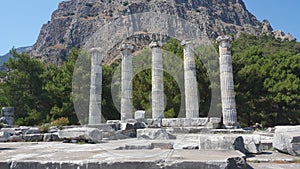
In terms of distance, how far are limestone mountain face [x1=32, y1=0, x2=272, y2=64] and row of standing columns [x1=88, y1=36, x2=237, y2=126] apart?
6144 centimetres

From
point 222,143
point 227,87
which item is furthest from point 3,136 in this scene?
point 227,87

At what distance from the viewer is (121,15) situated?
8994 centimetres

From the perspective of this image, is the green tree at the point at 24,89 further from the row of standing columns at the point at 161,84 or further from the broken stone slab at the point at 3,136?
the broken stone slab at the point at 3,136

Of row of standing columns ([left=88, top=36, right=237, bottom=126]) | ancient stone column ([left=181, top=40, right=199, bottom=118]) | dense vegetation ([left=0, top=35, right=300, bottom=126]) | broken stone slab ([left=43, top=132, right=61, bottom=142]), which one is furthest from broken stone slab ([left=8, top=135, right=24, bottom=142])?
dense vegetation ([left=0, top=35, right=300, bottom=126])

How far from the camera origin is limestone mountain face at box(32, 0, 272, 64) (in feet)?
293

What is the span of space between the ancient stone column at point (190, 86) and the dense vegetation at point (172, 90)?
128 inches

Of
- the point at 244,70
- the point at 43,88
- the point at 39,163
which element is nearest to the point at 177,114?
the point at 244,70

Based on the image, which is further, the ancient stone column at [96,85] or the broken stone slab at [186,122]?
the ancient stone column at [96,85]

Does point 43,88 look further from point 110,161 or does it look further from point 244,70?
point 110,161

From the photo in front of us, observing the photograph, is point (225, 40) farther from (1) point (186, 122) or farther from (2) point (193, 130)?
(2) point (193, 130)

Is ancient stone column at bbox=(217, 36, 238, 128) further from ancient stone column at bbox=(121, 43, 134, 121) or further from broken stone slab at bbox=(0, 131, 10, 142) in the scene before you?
broken stone slab at bbox=(0, 131, 10, 142)

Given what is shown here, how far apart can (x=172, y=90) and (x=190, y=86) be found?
483 cm

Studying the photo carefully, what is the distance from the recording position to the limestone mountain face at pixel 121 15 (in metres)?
89.2

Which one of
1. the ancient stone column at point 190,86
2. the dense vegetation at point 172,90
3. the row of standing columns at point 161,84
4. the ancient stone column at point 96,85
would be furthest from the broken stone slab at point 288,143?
the ancient stone column at point 96,85
